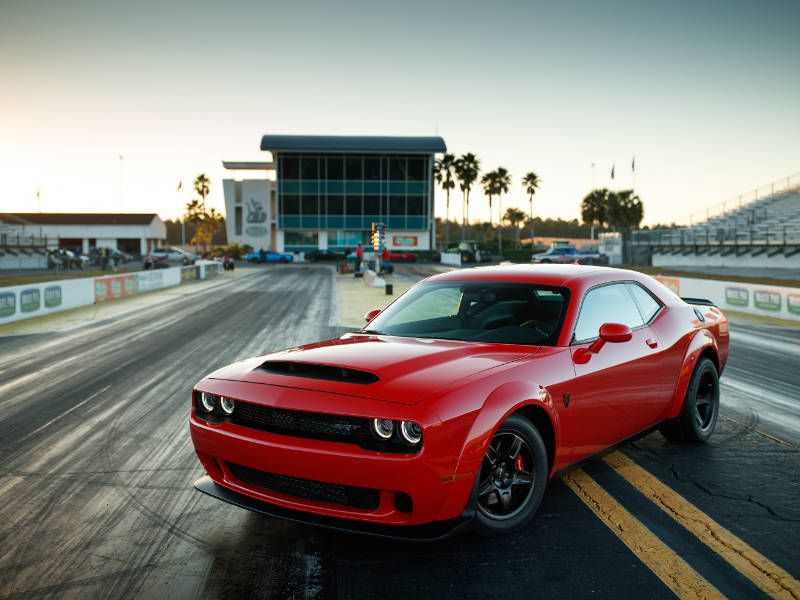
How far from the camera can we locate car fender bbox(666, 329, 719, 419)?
18.2 feet

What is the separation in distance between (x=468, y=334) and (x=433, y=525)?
1615 mm

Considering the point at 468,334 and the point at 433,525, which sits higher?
the point at 468,334

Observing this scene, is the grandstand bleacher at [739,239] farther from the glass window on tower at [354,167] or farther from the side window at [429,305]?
the side window at [429,305]

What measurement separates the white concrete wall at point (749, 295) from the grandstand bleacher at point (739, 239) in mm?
20536

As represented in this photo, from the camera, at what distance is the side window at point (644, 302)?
549cm

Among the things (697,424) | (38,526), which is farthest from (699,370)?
(38,526)

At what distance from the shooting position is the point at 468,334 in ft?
15.6

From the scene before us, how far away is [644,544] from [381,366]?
1.74 meters

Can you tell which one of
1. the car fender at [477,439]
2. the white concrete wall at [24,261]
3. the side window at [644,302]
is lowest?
→ the white concrete wall at [24,261]

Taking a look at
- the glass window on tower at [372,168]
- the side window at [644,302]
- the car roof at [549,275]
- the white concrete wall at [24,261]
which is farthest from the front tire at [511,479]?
the glass window on tower at [372,168]

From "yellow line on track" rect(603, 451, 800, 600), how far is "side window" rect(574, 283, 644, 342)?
108cm

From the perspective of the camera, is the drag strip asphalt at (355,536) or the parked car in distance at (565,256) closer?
the drag strip asphalt at (355,536)

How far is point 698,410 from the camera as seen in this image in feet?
19.7

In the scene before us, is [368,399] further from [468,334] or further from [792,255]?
[792,255]
